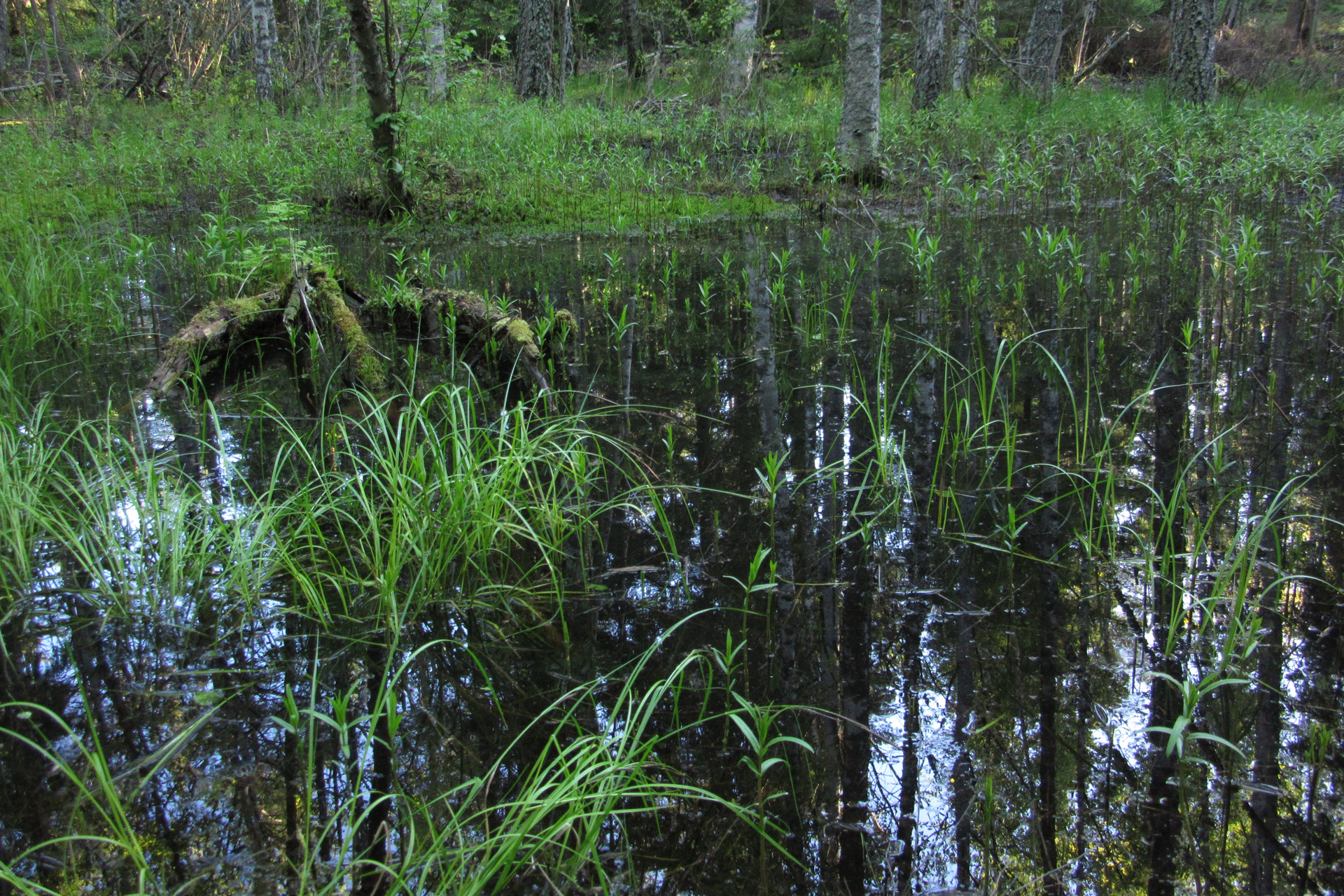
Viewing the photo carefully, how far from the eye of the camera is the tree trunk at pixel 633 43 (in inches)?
705

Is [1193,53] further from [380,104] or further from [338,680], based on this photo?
[338,680]

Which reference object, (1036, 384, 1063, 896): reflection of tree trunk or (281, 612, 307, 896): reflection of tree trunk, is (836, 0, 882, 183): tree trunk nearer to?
(1036, 384, 1063, 896): reflection of tree trunk

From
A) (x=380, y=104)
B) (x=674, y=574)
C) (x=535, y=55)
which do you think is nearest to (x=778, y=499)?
(x=674, y=574)

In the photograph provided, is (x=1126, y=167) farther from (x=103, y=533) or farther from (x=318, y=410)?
(x=103, y=533)

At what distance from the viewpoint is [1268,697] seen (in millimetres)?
2092

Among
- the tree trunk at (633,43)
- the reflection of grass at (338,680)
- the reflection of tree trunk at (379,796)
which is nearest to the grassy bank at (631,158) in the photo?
the tree trunk at (633,43)

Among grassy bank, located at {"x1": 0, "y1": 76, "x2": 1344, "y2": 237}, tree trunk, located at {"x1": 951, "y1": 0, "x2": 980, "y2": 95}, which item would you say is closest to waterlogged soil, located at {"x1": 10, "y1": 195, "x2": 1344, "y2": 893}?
grassy bank, located at {"x1": 0, "y1": 76, "x2": 1344, "y2": 237}

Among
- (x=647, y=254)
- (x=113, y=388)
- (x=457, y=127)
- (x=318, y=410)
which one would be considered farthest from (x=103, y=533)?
(x=457, y=127)

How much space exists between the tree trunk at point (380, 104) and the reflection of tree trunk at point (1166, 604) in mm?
6369

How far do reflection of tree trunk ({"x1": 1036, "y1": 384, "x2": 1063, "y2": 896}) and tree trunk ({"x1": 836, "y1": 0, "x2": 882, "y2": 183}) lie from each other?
685cm

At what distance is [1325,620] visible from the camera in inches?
93.4

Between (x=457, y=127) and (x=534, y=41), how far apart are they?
4.15 metres

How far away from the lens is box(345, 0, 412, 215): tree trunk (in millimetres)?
6887

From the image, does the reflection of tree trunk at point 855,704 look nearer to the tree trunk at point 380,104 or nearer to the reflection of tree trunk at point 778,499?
the reflection of tree trunk at point 778,499
